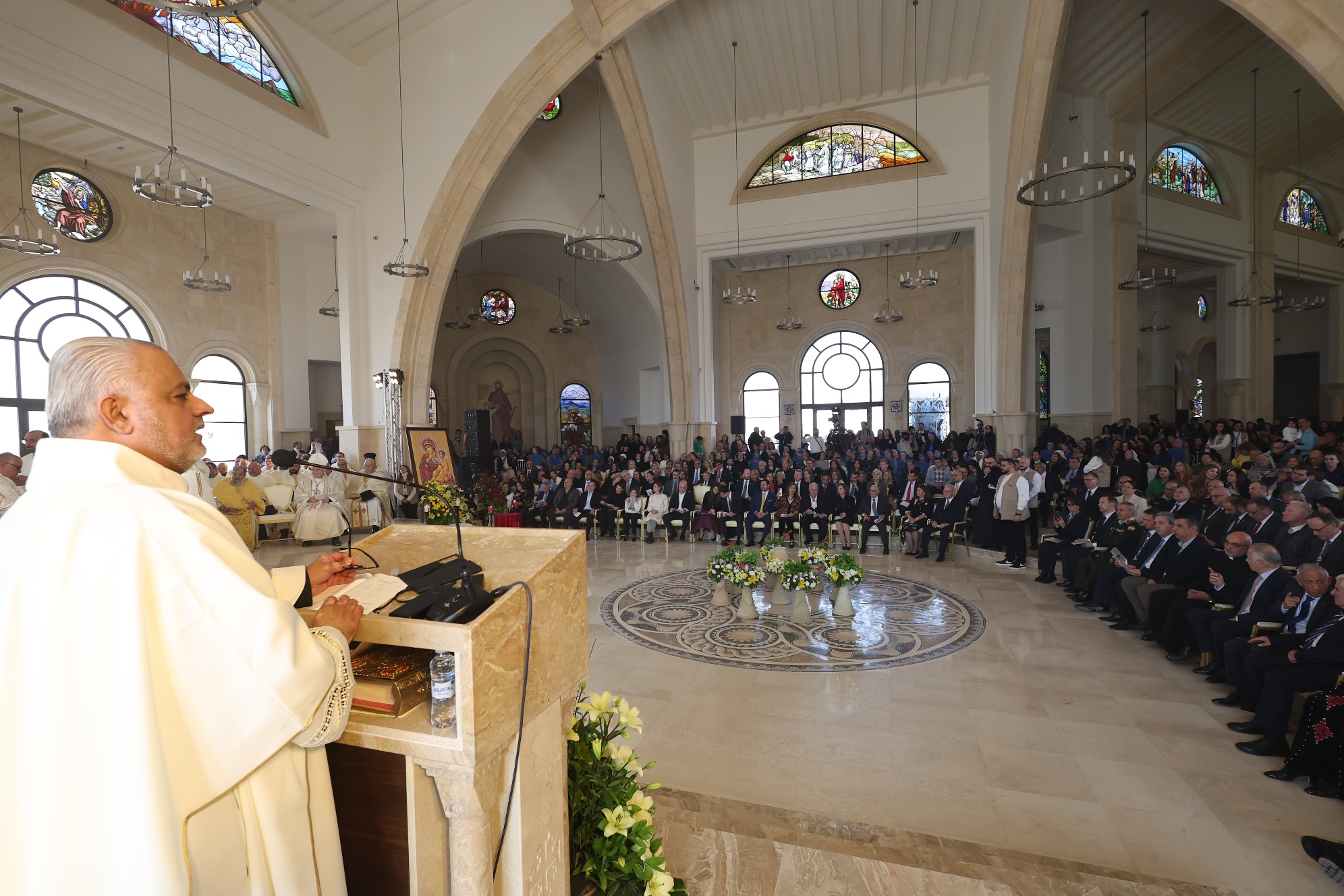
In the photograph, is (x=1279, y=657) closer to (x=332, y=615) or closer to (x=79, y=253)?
(x=332, y=615)

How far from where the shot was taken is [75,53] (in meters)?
8.18

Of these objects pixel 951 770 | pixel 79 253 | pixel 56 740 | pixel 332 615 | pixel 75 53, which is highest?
pixel 75 53

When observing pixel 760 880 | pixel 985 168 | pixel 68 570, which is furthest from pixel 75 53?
pixel 985 168

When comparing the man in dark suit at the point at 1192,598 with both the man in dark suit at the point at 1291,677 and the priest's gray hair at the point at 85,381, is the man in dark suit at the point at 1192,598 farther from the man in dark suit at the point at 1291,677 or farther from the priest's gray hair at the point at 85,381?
the priest's gray hair at the point at 85,381

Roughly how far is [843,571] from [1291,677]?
10.6 ft

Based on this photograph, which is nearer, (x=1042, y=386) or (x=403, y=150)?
(x=403, y=150)

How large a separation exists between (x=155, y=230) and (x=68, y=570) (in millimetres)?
15661

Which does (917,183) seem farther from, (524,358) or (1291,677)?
(524,358)

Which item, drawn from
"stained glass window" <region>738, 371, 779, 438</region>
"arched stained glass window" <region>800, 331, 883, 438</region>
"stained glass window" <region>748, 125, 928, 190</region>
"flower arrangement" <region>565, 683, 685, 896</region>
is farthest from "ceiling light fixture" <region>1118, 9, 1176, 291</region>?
"flower arrangement" <region>565, 683, 685, 896</region>

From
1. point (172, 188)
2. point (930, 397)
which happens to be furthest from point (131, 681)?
point (930, 397)

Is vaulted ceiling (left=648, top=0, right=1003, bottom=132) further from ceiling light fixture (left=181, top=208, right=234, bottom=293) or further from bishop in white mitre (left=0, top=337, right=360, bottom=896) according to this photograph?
bishop in white mitre (left=0, top=337, right=360, bottom=896)

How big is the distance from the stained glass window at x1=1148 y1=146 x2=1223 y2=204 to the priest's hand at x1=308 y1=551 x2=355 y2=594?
19663 millimetres

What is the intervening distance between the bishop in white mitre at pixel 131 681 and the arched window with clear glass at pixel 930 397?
19.2 metres

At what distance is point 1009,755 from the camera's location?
3.72m
